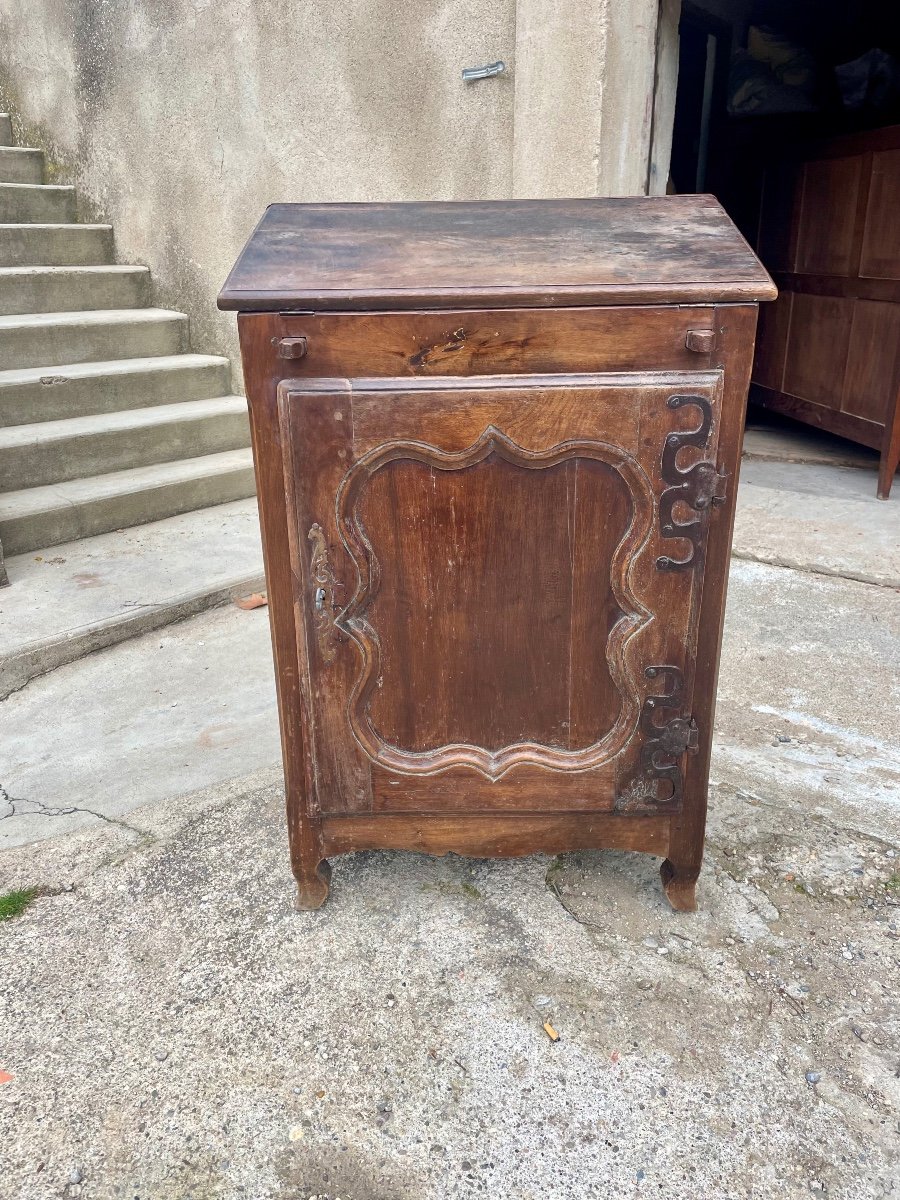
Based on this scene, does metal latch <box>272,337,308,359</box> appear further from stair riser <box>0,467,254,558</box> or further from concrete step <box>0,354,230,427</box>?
concrete step <box>0,354,230,427</box>

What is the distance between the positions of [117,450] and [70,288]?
4.18ft

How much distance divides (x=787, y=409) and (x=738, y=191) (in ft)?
4.60

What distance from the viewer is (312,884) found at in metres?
1.81

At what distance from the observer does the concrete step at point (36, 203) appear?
508 centimetres

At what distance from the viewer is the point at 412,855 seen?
79.1 inches

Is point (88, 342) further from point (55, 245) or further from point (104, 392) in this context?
point (55, 245)

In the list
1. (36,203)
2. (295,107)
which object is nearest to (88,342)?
(36,203)

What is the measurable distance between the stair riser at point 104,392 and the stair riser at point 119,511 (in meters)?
0.70

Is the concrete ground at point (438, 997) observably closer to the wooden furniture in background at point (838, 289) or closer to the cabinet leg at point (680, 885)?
the cabinet leg at point (680, 885)

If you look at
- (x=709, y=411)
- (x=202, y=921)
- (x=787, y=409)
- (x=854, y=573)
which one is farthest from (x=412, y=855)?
(x=787, y=409)

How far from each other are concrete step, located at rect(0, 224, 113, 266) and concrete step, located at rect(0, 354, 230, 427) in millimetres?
827

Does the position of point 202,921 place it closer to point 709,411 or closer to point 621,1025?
point 621,1025

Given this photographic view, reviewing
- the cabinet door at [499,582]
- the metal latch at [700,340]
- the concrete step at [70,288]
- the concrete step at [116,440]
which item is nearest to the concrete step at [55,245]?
the concrete step at [70,288]

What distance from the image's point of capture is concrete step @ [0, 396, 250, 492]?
3855mm
